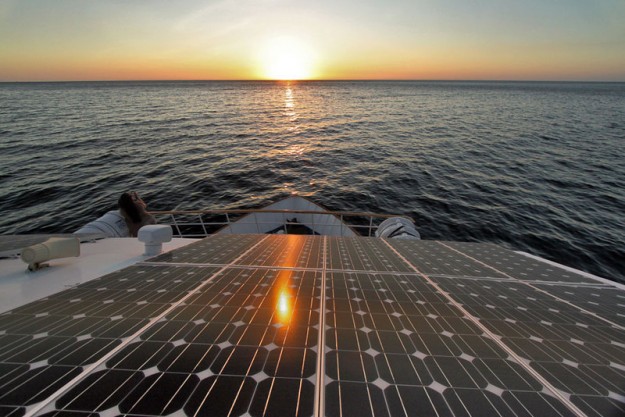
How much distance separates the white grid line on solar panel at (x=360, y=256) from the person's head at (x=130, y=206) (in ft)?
31.7

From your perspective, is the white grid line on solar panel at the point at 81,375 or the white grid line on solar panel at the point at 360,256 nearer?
the white grid line on solar panel at the point at 81,375

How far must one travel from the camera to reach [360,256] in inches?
289

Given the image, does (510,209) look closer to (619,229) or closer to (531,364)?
(619,229)

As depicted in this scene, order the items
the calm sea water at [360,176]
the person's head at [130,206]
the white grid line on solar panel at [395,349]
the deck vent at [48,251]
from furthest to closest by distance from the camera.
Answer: the calm sea water at [360,176]
the person's head at [130,206]
the deck vent at [48,251]
the white grid line on solar panel at [395,349]

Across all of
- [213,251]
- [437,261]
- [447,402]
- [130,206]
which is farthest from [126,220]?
[447,402]

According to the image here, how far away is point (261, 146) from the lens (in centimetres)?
4466

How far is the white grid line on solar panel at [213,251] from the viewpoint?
21.1ft

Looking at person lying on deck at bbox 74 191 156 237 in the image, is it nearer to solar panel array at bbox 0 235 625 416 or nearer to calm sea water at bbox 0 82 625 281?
solar panel array at bbox 0 235 625 416

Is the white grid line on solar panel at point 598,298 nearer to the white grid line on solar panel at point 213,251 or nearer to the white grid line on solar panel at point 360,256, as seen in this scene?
the white grid line on solar panel at point 360,256

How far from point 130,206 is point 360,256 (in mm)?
11345

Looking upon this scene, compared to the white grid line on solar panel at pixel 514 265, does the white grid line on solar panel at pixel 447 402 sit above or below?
above

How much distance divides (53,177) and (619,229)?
51230mm

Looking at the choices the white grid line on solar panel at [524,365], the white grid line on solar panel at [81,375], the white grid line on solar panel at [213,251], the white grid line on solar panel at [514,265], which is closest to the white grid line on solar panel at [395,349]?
the white grid line on solar panel at [524,365]

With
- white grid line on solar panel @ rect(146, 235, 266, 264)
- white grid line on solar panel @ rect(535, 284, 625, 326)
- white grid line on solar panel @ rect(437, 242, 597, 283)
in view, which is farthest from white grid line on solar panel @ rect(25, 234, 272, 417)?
white grid line on solar panel @ rect(437, 242, 597, 283)
